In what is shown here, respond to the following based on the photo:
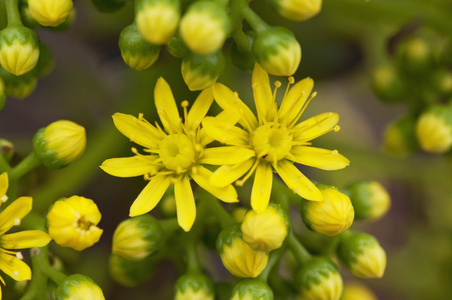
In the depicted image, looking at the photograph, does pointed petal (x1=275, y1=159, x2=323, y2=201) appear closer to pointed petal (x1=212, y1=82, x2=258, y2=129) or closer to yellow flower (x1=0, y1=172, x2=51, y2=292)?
pointed petal (x1=212, y1=82, x2=258, y2=129)

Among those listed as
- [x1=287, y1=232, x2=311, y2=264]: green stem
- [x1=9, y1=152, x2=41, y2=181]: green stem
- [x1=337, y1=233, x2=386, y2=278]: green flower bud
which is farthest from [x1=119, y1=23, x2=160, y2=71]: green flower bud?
[x1=337, y1=233, x2=386, y2=278]: green flower bud

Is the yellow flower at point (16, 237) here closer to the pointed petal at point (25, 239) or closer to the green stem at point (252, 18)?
the pointed petal at point (25, 239)

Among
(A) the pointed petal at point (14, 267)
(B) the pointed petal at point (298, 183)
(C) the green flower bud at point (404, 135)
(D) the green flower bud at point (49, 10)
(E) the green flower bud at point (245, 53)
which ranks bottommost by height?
(C) the green flower bud at point (404, 135)

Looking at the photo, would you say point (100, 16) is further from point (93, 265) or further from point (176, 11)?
point (176, 11)

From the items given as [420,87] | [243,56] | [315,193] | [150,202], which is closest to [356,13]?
[420,87]

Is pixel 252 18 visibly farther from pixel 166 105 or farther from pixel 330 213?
pixel 330 213

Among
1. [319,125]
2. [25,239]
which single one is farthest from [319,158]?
[25,239]

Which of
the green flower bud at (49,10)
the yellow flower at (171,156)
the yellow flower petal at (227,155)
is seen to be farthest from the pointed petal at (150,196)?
the green flower bud at (49,10)
